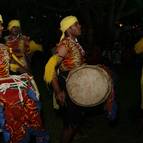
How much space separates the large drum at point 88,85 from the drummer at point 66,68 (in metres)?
0.14

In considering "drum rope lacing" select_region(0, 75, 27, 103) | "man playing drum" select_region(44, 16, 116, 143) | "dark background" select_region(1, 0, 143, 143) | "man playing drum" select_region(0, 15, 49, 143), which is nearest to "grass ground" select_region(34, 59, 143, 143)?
"dark background" select_region(1, 0, 143, 143)

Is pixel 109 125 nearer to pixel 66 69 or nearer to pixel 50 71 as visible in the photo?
pixel 66 69

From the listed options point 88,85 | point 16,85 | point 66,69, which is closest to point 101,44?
point 66,69

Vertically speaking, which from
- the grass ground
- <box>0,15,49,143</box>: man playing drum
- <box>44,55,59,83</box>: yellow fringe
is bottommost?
the grass ground

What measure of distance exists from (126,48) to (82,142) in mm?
11186

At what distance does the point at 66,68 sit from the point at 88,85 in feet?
1.52

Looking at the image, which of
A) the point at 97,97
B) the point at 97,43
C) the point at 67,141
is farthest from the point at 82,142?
the point at 97,43

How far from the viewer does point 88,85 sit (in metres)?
6.37

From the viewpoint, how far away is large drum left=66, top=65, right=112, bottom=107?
6324mm

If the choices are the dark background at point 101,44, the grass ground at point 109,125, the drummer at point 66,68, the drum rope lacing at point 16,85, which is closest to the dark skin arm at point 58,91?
the drummer at point 66,68

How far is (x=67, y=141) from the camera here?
661cm

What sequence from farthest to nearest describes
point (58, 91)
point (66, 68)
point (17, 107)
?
point (66, 68), point (58, 91), point (17, 107)

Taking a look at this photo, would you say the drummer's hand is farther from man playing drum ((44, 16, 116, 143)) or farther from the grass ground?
the grass ground

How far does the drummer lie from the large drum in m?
0.14
